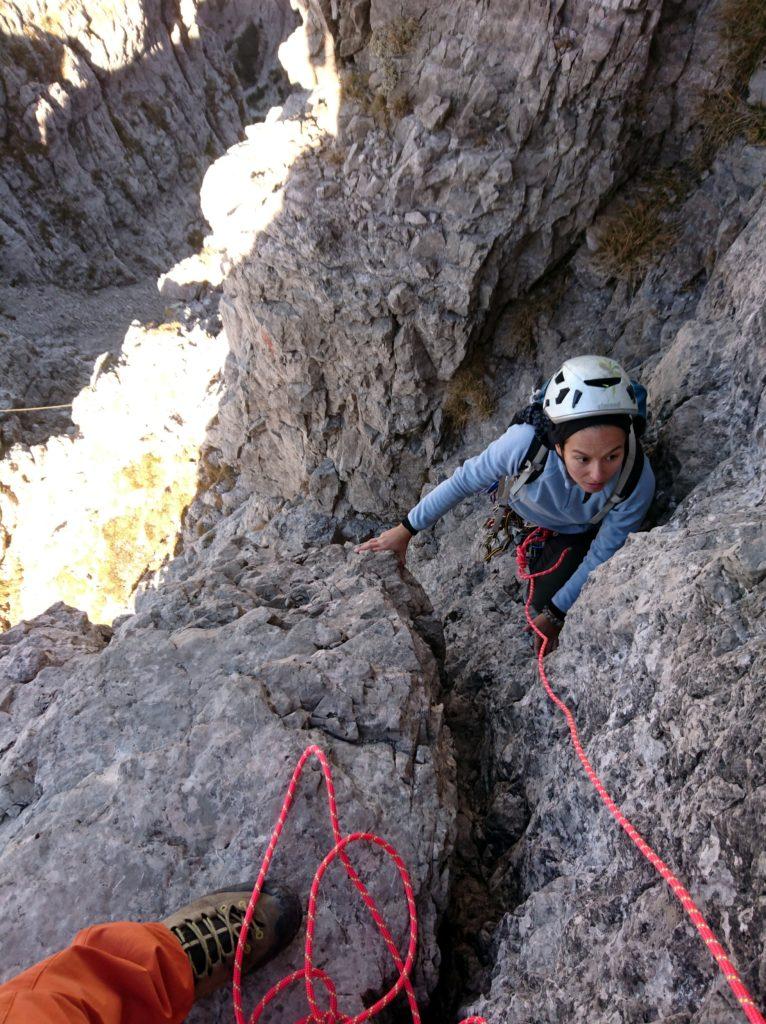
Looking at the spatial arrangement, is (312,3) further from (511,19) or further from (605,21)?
(605,21)

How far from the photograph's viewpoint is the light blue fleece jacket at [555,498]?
4.35 meters

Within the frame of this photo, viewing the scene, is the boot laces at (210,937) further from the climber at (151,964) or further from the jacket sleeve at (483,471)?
the jacket sleeve at (483,471)

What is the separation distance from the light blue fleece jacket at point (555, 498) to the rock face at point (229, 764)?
3.24 feet

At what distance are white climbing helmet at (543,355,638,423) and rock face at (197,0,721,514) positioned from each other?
301cm

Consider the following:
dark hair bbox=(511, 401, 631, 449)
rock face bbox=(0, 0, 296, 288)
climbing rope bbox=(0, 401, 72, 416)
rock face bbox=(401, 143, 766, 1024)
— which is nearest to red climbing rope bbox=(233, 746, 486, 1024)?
rock face bbox=(401, 143, 766, 1024)

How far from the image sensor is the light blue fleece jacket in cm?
435

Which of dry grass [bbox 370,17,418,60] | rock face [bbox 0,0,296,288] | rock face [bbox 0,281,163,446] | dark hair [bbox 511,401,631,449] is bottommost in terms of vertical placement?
dark hair [bbox 511,401,631,449]

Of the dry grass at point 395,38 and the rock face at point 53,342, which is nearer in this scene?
the dry grass at point 395,38

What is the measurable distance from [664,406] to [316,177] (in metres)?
5.13

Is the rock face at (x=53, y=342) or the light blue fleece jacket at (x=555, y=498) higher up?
the rock face at (x=53, y=342)

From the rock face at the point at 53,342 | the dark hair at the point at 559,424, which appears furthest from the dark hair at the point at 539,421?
the rock face at the point at 53,342

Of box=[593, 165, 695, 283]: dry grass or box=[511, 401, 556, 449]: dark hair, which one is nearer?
box=[511, 401, 556, 449]: dark hair

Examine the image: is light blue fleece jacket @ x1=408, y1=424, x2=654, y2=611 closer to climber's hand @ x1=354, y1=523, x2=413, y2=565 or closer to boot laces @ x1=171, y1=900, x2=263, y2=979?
climber's hand @ x1=354, y1=523, x2=413, y2=565

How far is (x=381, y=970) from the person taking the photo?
2895mm
